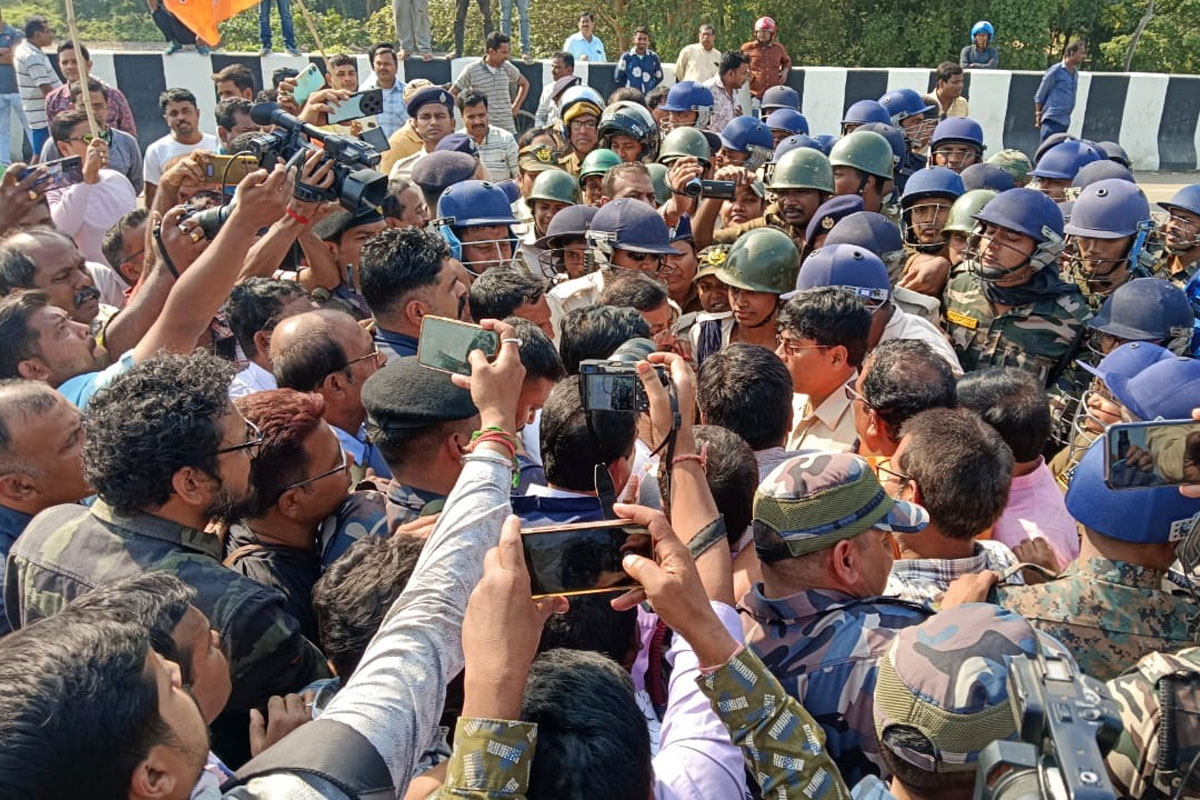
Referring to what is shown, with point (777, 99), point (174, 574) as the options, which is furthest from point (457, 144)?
point (174, 574)

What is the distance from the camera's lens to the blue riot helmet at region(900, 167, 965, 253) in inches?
252

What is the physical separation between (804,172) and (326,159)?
3115 mm

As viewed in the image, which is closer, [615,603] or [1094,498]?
[615,603]

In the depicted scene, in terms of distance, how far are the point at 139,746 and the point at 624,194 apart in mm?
4857

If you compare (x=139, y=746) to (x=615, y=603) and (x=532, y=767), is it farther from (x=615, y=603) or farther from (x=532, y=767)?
(x=615, y=603)

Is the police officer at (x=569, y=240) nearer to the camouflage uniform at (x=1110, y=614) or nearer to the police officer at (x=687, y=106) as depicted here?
the camouflage uniform at (x=1110, y=614)

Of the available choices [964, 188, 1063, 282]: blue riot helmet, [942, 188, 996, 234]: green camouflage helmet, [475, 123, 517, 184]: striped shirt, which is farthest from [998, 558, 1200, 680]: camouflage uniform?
[475, 123, 517, 184]: striped shirt

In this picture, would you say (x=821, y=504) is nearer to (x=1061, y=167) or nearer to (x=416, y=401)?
(x=416, y=401)

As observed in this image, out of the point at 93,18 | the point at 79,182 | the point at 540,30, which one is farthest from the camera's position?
the point at 93,18

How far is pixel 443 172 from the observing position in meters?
6.25

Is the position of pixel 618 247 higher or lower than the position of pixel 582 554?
lower

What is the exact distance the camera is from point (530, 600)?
5.66 feet

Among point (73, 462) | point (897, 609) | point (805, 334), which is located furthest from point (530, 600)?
point (805, 334)

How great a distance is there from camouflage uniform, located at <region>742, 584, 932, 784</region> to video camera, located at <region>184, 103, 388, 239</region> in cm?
264
